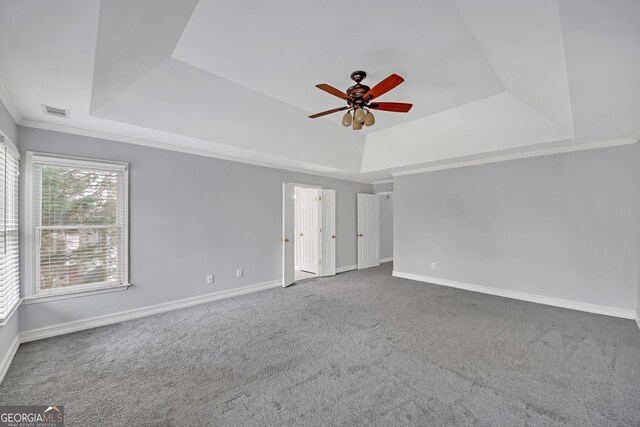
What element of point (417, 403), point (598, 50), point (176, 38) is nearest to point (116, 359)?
point (417, 403)

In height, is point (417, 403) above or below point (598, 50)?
below

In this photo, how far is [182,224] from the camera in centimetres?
417

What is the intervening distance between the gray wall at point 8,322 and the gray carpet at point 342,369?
0.20 m

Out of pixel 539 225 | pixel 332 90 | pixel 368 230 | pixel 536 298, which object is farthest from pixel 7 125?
pixel 536 298

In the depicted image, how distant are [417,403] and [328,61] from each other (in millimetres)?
3072

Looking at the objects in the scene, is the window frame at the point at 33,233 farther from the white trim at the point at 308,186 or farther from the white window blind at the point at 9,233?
the white trim at the point at 308,186

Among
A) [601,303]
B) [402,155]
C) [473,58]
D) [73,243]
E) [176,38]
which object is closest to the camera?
[176,38]

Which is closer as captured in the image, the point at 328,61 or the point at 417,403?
the point at 417,403

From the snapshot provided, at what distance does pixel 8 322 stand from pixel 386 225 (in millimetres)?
7695

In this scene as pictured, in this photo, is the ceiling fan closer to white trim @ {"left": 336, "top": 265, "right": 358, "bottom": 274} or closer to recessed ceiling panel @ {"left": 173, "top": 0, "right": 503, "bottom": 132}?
recessed ceiling panel @ {"left": 173, "top": 0, "right": 503, "bottom": 132}

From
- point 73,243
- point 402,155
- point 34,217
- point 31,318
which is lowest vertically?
point 31,318

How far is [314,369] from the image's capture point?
8.20ft

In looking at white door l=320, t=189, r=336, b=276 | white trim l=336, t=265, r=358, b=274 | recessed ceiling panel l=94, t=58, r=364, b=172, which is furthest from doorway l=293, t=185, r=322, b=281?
recessed ceiling panel l=94, t=58, r=364, b=172

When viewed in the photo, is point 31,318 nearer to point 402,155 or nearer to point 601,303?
point 402,155
